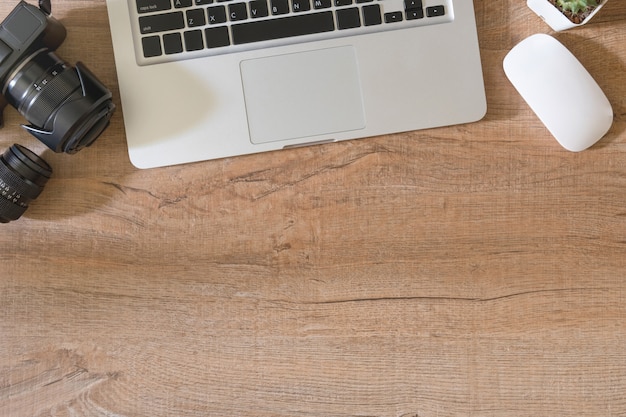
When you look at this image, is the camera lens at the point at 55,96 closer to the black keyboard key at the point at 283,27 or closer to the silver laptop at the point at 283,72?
the silver laptop at the point at 283,72

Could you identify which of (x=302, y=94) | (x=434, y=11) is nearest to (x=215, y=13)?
(x=302, y=94)

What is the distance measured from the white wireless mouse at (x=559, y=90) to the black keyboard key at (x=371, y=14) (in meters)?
0.16

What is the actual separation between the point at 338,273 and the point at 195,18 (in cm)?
33

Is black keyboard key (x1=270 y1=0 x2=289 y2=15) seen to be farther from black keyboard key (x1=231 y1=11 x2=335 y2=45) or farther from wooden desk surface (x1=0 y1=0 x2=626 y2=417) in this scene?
wooden desk surface (x1=0 y1=0 x2=626 y2=417)

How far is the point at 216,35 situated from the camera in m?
0.70

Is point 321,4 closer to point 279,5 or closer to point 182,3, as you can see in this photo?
point 279,5

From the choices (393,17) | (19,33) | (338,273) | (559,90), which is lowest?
(338,273)

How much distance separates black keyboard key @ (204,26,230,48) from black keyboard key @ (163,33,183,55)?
30 millimetres

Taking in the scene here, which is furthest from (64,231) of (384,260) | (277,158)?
(384,260)

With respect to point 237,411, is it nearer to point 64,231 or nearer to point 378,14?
point 64,231

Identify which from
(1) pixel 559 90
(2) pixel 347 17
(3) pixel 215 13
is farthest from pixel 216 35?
(1) pixel 559 90

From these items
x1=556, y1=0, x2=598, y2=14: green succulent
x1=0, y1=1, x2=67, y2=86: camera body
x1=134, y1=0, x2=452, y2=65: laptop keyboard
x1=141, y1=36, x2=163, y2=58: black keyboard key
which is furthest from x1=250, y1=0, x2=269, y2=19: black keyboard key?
x1=556, y1=0, x2=598, y2=14: green succulent

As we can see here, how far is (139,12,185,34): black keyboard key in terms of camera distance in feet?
2.30

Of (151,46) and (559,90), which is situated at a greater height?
(151,46)
